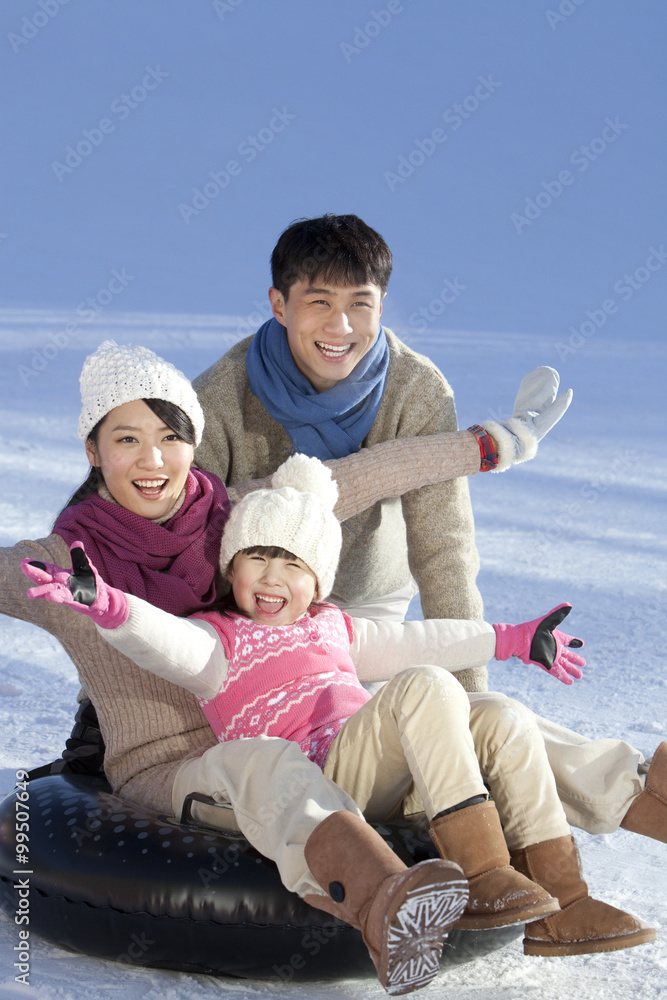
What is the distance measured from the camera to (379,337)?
262 centimetres

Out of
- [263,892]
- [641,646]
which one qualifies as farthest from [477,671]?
[641,646]

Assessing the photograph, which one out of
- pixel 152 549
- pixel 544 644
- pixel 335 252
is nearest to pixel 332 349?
pixel 335 252

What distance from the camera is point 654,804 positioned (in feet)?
6.09

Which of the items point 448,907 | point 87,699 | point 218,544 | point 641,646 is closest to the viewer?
point 448,907

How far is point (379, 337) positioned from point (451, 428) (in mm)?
288

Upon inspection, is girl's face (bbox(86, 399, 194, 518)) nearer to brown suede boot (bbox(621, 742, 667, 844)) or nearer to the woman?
the woman

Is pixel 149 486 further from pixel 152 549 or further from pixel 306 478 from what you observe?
pixel 306 478

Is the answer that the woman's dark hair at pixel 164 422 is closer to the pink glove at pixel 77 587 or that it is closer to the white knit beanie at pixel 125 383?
the white knit beanie at pixel 125 383

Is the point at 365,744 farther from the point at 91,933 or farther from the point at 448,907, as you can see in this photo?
the point at 91,933

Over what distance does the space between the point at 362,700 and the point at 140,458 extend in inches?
22.8

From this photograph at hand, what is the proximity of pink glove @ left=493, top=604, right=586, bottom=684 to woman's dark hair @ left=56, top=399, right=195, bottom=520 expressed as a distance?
684mm

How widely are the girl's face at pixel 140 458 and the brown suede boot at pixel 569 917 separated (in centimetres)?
88

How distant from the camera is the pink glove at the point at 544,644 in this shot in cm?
210

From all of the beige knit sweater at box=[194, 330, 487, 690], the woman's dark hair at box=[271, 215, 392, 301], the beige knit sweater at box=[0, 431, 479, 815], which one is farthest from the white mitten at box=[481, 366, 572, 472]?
the beige knit sweater at box=[0, 431, 479, 815]
